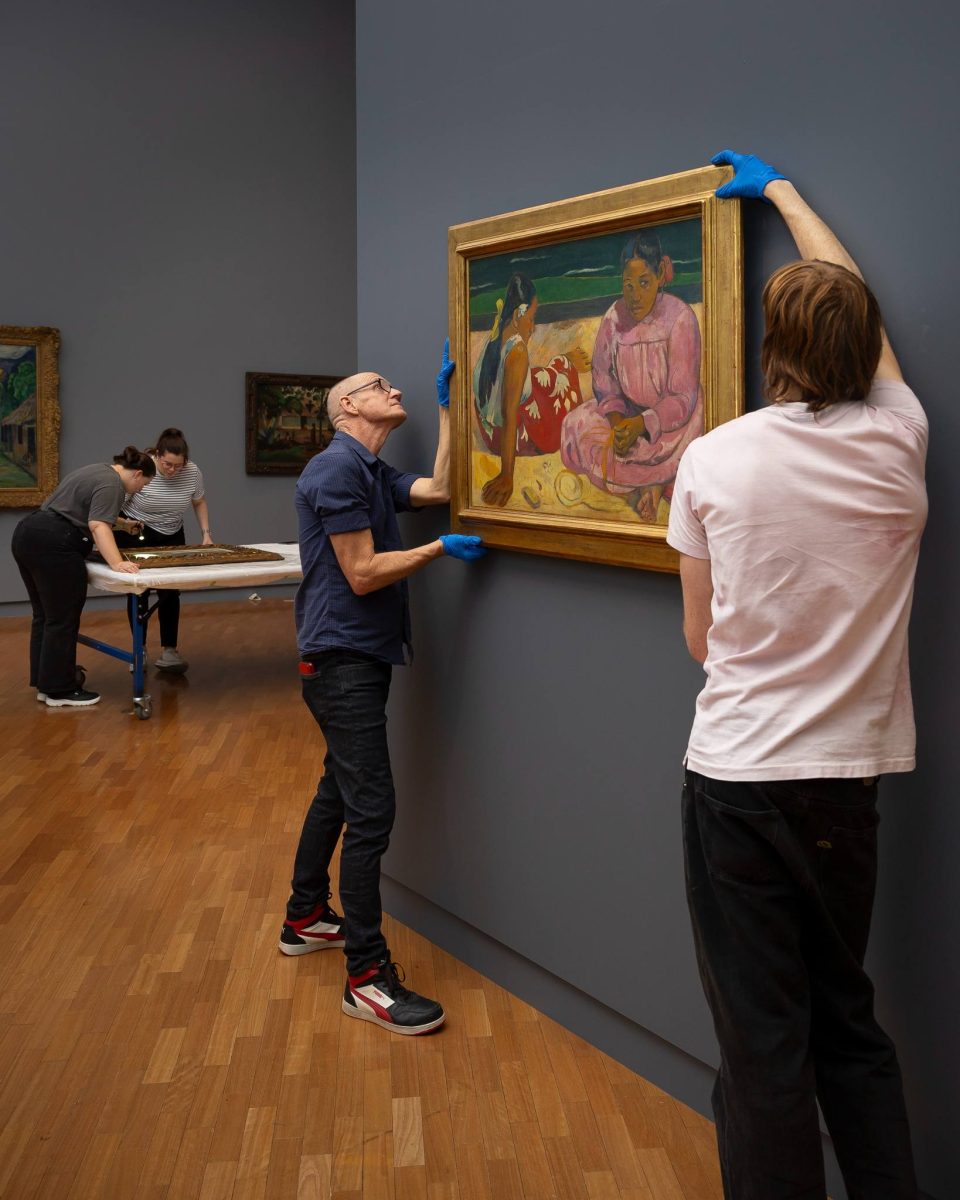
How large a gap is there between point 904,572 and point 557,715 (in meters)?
1.53

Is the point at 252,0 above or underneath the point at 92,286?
above

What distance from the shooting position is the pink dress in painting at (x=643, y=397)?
9.58 feet

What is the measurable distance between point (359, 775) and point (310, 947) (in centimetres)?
89

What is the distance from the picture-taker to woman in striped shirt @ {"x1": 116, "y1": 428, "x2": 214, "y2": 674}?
9195mm

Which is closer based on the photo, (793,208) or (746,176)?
(793,208)

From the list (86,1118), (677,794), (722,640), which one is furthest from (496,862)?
(722,640)

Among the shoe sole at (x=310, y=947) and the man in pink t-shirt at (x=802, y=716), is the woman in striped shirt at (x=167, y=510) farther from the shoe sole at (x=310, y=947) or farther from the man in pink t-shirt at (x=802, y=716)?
the man in pink t-shirt at (x=802, y=716)

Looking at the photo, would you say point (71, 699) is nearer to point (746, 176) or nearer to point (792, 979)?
point (746, 176)

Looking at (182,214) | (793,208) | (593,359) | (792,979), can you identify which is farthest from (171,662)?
(792,979)

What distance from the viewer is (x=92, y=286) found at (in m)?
12.1

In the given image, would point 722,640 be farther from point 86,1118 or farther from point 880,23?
point 86,1118

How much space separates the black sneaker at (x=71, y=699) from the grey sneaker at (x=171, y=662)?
39.8 inches

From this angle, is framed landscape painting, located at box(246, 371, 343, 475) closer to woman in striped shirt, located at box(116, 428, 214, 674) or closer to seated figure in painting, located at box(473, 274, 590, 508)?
woman in striped shirt, located at box(116, 428, 214, 674)

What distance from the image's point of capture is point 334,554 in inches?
148
